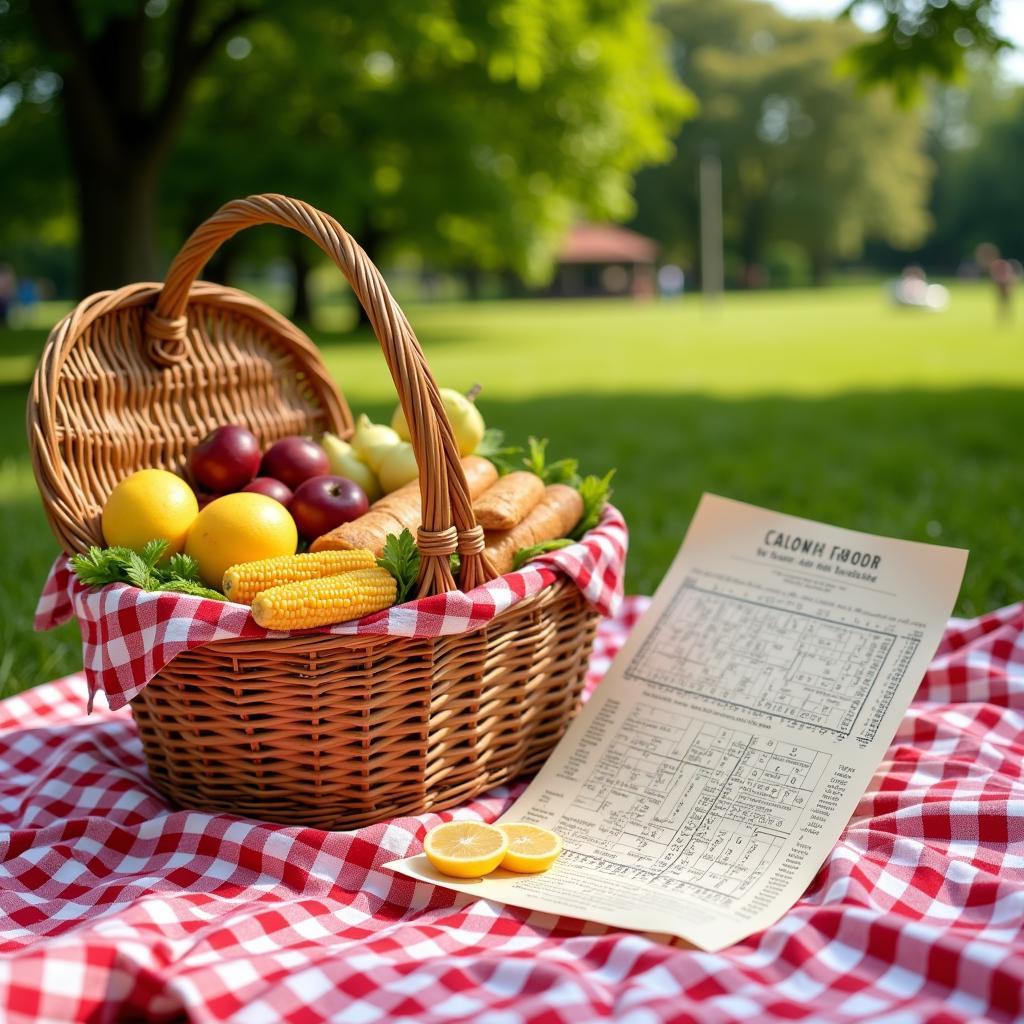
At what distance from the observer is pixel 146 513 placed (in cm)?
219

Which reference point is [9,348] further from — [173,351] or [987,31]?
[173,351]

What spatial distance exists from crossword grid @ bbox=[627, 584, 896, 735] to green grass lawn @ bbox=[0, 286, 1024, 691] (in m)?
1.23

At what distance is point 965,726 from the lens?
2496 mm

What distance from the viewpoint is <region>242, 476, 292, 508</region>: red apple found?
2381mm

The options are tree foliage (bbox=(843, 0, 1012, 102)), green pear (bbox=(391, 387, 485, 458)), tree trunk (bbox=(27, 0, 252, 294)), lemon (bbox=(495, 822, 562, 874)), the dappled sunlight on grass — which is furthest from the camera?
the dappled sunlight on grass

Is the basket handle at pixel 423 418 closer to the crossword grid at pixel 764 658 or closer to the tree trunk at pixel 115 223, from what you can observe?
the crossword grid at pixel 764 658

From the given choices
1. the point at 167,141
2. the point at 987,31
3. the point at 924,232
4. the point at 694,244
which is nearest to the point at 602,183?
the point at 167,141

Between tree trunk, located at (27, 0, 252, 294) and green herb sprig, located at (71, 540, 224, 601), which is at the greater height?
tree trunk, located at (27, 0, 252, 294)

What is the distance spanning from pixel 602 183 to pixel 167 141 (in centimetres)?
964

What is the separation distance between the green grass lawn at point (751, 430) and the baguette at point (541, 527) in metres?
1.46

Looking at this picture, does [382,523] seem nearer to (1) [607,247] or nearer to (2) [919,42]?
(2) [919,42]

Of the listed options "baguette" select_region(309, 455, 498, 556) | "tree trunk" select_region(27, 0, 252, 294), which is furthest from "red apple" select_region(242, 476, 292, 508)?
"tree trunk" select_region(27, 0, 252, 294)

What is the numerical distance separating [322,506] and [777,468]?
4.11 metres

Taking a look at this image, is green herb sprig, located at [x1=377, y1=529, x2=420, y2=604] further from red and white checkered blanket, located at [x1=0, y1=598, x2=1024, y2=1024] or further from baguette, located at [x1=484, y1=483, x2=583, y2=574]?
red and white checkered blanket, located at [x1=0, y1=598, x2=1024, y2=1024]
